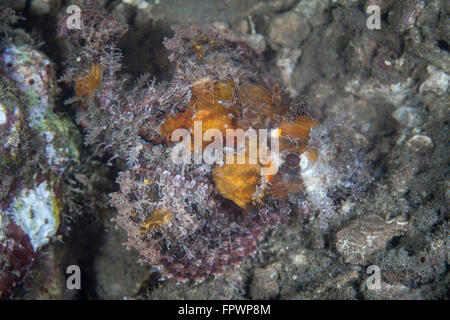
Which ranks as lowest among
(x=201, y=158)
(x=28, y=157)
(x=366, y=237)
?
(x=366, y=237)

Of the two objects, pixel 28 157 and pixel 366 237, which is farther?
pixel 28 157

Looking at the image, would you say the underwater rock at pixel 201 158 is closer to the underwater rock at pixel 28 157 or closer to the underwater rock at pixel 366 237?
the underwater rock at pixel 366 237

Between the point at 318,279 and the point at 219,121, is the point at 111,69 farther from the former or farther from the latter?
the point at 318,279

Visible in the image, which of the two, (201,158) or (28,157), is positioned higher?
(28,157)

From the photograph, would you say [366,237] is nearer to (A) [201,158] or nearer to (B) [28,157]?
(A) [201,158]

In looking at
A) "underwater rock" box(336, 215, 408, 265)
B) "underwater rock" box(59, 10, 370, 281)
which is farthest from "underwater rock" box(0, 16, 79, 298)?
"underwater rock" box(336, 215, 408, 265)

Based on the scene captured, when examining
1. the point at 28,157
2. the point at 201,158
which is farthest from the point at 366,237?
the point at 28,157

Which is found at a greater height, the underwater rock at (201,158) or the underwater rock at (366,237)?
the underwater rock at (201,158)

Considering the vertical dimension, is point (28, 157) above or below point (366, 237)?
above

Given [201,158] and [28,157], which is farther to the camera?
[28,157]

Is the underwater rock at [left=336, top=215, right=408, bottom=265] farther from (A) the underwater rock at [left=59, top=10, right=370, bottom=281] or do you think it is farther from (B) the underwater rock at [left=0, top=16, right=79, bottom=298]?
(B) the underwater rock at [left=0, top=16, right=79, bottom=298]

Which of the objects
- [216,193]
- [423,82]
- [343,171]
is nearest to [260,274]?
[216,193]

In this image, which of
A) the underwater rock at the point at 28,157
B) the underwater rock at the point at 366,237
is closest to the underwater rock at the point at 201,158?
the underwater rock at the point at 366,237

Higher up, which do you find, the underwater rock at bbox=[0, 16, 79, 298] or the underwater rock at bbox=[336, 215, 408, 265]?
the underwater rock at bbox=[0, 16, 79, 298]
